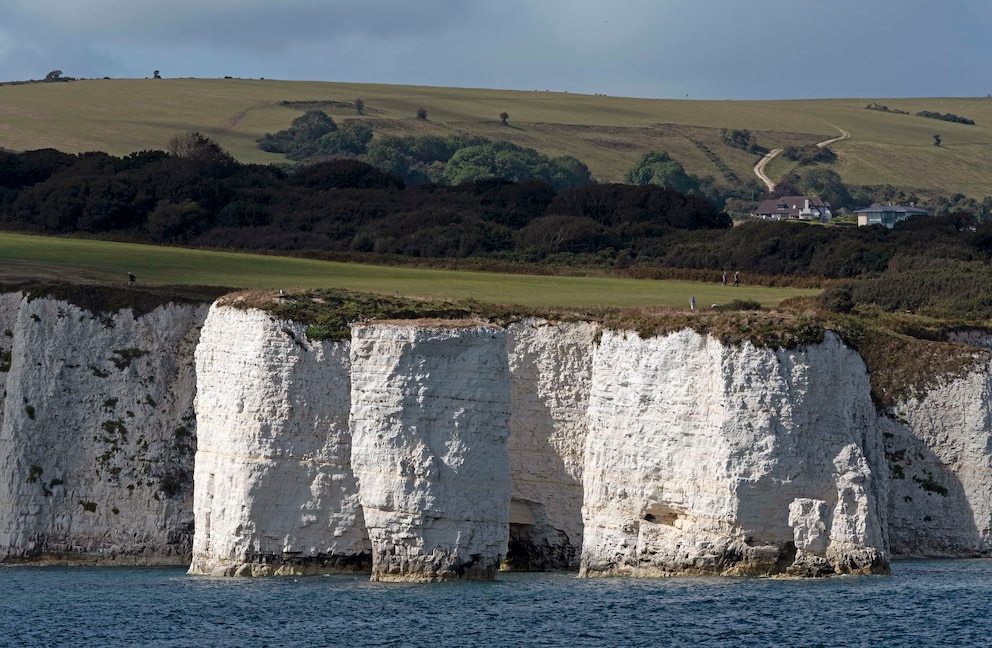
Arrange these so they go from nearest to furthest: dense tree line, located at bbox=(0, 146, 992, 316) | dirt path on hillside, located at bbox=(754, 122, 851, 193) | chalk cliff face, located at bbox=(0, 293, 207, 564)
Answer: chalk cliff face, located at bbox=(0, 293, 207, 564)
dense tree line, located at bbox=(0, 146, 992, 316)
dirt path on hillside, located at bbox=(754, 122, 851, 193)

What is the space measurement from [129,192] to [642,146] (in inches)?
3650

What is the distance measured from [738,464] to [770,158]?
5592 inches

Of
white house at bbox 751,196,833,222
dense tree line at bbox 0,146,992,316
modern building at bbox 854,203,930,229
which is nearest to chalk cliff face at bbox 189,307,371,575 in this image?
dense tree line at bbox 0,146,992,316

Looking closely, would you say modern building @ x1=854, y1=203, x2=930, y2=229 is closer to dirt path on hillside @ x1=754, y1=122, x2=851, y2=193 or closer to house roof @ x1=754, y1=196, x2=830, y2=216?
house roof @ x1=754, y1=196, x2=830, y2=216

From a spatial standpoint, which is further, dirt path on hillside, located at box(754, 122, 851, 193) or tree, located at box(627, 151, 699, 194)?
dirt path on hillside, located at box(754, 122, 851, 193)

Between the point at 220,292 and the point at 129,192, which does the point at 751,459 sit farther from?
the point at 129,192

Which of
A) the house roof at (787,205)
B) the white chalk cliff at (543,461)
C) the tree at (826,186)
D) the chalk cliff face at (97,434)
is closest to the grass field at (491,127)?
the tree at (826,186)

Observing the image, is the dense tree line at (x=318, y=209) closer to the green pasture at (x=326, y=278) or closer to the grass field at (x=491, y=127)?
the green pasture at (x=326, y=278)

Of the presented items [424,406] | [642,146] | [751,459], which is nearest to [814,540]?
[751,459]

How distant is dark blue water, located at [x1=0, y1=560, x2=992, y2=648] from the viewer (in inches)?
1501

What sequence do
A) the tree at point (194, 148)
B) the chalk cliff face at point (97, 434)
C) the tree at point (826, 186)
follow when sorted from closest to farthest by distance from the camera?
the chalk cliff face at point (97, 434)
the tree at point (194, 148)
the tree at point (826, 186)

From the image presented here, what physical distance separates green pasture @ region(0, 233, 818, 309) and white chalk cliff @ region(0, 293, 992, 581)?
6665 mm

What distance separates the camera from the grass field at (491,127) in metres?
154

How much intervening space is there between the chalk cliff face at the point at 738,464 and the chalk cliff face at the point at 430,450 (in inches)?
132
